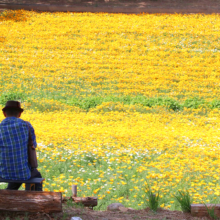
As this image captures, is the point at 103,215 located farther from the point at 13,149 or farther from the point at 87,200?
the point at 13,149

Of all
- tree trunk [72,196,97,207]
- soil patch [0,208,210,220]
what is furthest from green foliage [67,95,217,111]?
soil patch [0,208,210,220]

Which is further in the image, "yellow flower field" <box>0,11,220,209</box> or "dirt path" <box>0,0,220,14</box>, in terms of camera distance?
"dirt path" <box>0,0,220,14</box>

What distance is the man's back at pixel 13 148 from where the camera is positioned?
Answer: 3.63 m

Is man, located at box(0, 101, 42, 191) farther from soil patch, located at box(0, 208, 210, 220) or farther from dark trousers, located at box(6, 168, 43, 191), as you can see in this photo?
soil patch, located at box(0, 208, 210, 220)

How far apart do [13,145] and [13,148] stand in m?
0.03

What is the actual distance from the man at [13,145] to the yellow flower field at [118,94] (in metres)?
1.30

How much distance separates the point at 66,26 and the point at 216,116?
51.6 ft

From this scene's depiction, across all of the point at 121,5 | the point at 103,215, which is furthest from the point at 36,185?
the point at 121,5

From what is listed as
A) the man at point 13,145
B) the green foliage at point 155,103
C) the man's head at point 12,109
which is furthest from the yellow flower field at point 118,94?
the man's head at point 12,109

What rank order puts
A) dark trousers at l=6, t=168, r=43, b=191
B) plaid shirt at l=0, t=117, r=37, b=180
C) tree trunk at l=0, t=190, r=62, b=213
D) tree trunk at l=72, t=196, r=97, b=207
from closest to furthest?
tree trunk at l=0, t=190, r=62, b=213 → plaid shirt at l=0, t=117, r=37, b=180 → dark trousers at l=6, t=168, r=43, b=191 → tree trunk at l=72, t=196, r=97, b=207

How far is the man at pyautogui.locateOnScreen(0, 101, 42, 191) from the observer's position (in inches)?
143

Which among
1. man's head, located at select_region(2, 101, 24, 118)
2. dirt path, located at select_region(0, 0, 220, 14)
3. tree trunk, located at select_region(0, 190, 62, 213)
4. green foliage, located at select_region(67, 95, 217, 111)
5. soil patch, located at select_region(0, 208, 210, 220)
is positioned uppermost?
dirt path, located at select_region(0, 0, 220, 14)

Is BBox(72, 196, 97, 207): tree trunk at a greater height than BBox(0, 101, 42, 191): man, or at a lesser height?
lesser

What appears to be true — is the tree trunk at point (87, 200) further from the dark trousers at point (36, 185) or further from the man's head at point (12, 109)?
the man's head at point (12, 109)
